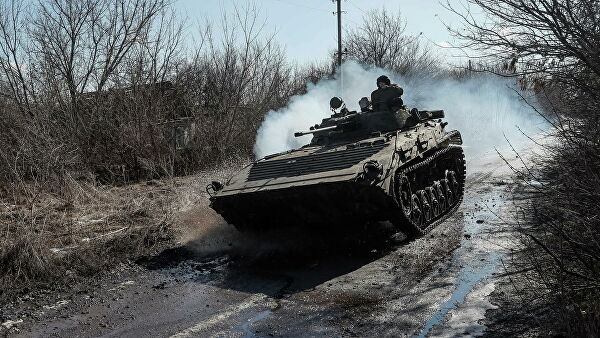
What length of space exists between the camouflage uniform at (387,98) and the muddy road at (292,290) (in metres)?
2.18

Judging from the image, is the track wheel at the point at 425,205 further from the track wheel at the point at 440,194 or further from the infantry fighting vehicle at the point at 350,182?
the track wheel at the point at 440,194

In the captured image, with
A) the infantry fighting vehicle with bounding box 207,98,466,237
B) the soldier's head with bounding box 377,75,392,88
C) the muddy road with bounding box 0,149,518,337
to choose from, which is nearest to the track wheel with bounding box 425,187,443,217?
the infantry fighting vehicle with bounding box 207,98,466,237

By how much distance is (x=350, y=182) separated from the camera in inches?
271

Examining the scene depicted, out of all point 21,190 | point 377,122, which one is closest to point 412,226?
point 377,122

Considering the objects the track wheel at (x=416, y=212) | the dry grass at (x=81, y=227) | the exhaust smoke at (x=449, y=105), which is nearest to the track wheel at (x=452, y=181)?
the track wheel at (x=416, y=212)

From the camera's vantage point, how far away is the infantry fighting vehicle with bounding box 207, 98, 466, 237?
23.5 feet

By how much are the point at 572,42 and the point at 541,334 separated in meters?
2.14

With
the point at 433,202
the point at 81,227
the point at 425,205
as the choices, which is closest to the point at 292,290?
the point at 425,205

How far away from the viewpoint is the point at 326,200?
7.29 m

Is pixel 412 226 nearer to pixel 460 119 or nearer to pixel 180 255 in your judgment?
pixel 180 255

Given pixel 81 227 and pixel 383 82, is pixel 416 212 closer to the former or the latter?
pixel 383 82

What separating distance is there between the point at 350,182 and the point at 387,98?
345 cm

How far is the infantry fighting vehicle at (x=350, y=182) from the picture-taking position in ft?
23.5

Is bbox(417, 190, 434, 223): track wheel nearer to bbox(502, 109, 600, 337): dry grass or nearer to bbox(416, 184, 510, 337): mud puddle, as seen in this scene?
bbox(416, 184, 510, 337): mud puddle
